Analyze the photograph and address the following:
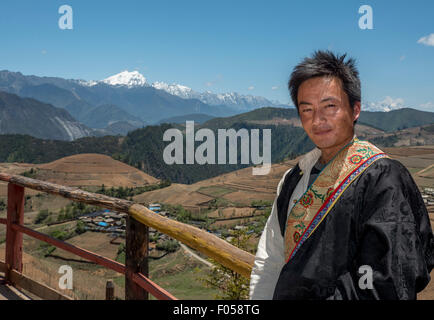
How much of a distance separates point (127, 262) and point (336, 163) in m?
1.62

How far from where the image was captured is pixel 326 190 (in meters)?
1.22

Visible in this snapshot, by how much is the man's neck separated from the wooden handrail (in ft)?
1.78

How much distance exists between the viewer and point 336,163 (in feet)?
4.10

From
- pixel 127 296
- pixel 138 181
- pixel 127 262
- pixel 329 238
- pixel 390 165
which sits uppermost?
pixel 390 165

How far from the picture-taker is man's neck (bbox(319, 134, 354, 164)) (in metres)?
1.30

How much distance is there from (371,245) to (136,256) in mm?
1640

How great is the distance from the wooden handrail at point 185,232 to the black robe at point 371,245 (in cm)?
40

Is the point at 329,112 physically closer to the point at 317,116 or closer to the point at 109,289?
the point at 317,116

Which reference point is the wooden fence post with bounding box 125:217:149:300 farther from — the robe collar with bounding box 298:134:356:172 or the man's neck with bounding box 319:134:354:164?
the man's neck with bounding box 319:134:354:164

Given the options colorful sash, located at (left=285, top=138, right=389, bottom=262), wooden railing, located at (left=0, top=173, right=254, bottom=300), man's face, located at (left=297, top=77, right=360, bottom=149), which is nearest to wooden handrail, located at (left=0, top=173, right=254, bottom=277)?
wooden railing, located at (left=0, top=173, right=254, bottom=300)

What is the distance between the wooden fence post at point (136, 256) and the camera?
2.28m

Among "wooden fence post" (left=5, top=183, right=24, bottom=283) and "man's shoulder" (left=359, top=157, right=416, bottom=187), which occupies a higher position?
"man's shoulder" (left=359, top=157, right=416, bottom=187)
